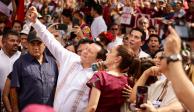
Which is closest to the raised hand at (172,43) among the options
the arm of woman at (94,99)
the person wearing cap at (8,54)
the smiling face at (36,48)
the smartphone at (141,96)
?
the smartphone at (141,96)

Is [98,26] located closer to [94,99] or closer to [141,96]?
[94,99]

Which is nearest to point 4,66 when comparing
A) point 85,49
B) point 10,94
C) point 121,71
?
point 10,94

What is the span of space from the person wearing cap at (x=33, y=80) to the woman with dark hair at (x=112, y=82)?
113cm

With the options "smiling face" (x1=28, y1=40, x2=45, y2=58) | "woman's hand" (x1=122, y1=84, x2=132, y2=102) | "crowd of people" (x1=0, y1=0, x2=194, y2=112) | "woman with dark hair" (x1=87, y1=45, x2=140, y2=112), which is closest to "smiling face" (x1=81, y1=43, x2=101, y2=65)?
"crowd of people" (x1=0, y1=0, x2=194, y2=112)

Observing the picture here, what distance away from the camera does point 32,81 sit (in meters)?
5.88

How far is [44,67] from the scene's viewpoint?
600 centimetres

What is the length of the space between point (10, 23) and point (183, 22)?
6574 mm

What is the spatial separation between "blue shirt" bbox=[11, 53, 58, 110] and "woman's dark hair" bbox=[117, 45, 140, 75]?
132 centimetres

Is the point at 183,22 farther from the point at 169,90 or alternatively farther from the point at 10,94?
the point at 10,94

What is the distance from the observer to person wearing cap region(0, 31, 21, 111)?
6434 mm

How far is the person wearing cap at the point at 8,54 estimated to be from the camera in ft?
21.1

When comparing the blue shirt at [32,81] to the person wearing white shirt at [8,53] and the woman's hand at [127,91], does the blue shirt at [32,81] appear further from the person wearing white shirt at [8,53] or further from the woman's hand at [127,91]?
the woman's hand at [127,91]

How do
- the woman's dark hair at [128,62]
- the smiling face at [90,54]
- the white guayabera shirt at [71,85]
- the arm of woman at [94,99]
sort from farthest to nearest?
1. the smiling face at [90,54]
2. the white guayabera shirt at [71,85]
3. the woman's dark hair at [128,62]
4. the arm of woman at [94,99]

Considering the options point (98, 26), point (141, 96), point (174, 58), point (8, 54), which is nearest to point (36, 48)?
point (8, 54)
